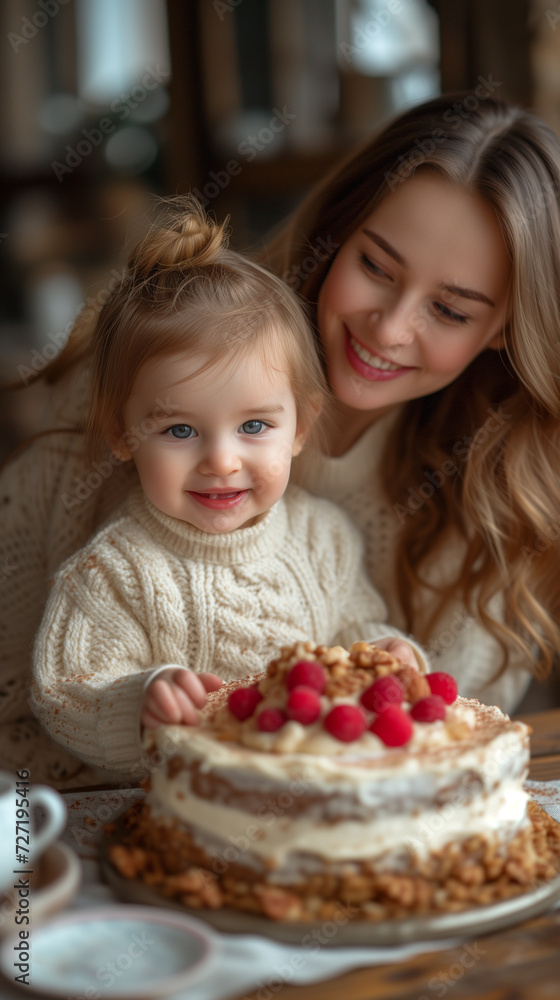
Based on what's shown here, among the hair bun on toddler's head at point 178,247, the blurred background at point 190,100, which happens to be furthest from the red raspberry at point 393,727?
the blurred background at point 190,100

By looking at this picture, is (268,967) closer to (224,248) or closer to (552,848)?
(552,848)

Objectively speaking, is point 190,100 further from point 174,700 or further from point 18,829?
point 18,829

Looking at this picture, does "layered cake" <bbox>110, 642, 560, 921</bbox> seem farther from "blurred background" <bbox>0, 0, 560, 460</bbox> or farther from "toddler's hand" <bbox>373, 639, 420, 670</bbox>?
"blurred background" <bbox>0, 0, 560, 460</bbox>

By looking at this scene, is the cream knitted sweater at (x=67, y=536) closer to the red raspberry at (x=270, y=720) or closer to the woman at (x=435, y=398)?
the woman at (x=435, y=398)

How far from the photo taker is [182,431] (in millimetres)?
1225

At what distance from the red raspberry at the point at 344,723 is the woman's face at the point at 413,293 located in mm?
719

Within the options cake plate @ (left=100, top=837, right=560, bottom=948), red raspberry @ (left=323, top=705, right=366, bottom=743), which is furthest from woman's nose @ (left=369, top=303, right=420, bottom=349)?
cake plate @ (left=100, top=837, right=560, bottom=948)

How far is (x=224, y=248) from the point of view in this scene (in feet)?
4.45

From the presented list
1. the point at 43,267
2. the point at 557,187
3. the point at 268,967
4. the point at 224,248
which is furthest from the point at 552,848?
the point at 43,267

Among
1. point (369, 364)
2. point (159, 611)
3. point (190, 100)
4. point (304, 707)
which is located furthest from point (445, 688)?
point (190, 100)

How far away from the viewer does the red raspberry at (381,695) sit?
947 millimetres

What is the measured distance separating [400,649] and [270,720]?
1.33ft

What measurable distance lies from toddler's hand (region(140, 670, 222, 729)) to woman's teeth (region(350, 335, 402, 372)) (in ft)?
2.23

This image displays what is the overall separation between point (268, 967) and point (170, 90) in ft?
11.5
